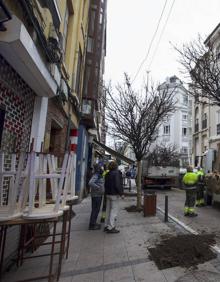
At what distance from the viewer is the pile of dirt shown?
4611 millimetres

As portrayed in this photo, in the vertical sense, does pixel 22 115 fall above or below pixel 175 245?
above

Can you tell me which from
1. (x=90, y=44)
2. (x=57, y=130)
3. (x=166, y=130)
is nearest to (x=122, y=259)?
(x=57, y=130)

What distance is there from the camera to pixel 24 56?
163 inches

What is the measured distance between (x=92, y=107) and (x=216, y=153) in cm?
636

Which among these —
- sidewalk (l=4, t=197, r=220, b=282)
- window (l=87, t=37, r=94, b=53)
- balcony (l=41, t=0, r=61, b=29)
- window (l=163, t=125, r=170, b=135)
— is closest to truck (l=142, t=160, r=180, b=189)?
window (l=87, t=37, r=94, b=53)

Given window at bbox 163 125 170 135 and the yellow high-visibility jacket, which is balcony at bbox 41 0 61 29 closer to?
the yellow high-visibility jacket

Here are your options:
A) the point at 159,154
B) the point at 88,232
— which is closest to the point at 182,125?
the point at 159,154

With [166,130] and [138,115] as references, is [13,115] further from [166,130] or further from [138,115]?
[166,130]

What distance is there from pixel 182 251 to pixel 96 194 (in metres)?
2.99

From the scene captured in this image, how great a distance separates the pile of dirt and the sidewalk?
0.49 ft

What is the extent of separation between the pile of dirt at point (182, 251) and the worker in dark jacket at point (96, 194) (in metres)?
2.12

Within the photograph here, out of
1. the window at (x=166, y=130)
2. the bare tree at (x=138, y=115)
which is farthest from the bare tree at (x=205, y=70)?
the window at (x=166, y=130)

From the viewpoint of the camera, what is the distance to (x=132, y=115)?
11.1 m

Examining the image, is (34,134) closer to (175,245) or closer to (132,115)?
(175,245)
